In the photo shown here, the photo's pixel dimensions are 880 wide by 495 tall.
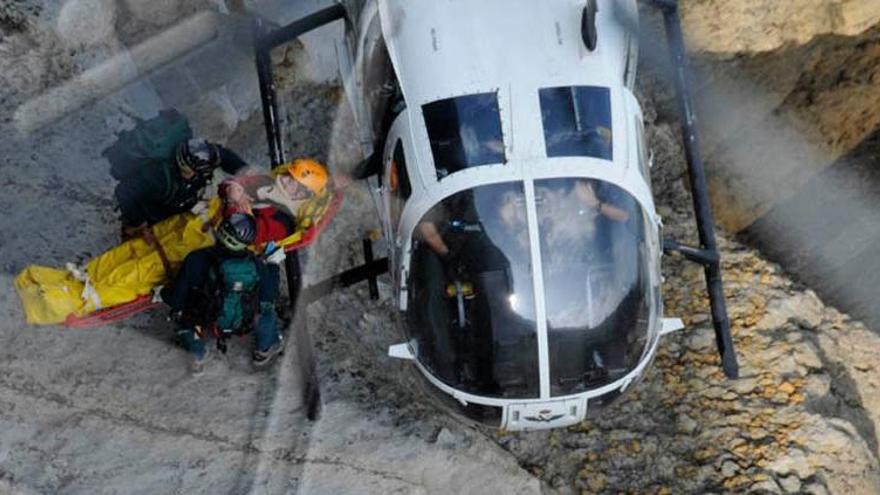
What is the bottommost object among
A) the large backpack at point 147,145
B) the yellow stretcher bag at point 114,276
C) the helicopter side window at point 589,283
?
the helicopter side window at point 589,283

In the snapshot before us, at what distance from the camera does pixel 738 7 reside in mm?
8359

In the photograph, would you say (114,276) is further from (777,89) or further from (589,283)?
(777,89)

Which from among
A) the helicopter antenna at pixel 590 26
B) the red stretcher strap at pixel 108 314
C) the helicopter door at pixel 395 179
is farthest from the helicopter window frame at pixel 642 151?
the red stretcher strap at pixel 108 314

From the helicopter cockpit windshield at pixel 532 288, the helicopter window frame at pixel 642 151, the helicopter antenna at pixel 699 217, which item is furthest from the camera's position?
the helicopter antenna at pixel 699 217

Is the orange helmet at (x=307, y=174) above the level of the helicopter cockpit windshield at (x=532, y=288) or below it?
above

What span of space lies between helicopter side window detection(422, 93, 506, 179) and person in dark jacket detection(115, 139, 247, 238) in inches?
44.9

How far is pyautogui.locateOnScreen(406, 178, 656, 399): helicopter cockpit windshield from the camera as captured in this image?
432 cm

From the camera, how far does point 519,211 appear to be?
14.4ft

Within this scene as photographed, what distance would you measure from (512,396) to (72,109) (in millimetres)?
3717

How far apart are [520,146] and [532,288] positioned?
0.69 metres

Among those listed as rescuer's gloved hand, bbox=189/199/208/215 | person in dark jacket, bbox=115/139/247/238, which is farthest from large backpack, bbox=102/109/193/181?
rescuer's gloved hand, bbox=189/199/208/215

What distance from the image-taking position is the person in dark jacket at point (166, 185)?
15.5 feet

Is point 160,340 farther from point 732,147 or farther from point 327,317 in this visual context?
point 732,147

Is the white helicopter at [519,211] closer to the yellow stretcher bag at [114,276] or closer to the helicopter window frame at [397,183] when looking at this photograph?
the helicopter window frame at [397,183]
